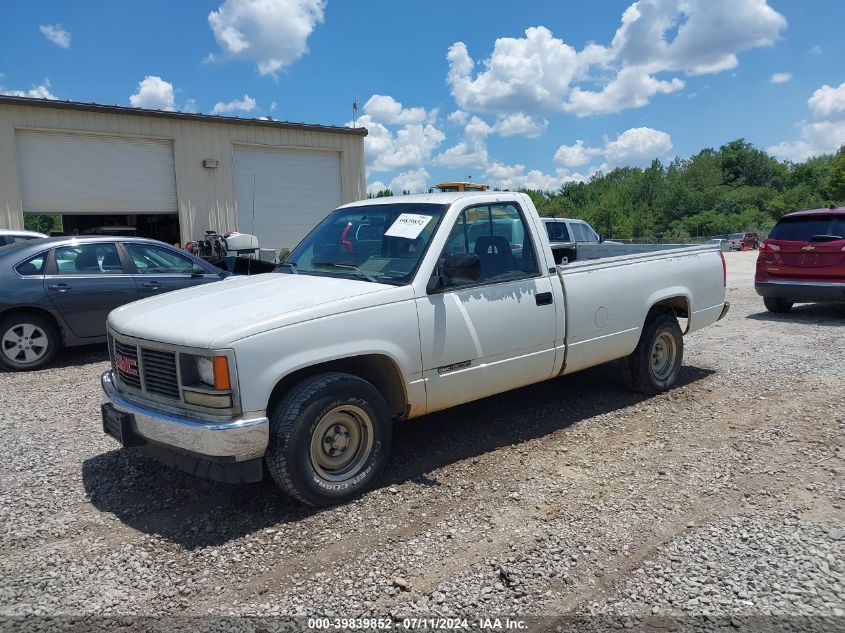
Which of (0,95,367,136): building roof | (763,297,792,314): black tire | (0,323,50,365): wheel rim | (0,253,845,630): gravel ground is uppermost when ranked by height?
(0,95,367,136): building roof

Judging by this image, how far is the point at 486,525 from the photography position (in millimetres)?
→ 4031

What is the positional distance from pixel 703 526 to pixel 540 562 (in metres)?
1.08

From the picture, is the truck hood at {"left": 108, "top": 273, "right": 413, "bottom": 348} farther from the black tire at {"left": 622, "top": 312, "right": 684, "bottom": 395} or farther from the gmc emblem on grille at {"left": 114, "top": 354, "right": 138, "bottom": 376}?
the black tire at {"left": 622, "top": 312, "right": 684, "bottom": 395}

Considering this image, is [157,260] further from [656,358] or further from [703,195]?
[703,195]

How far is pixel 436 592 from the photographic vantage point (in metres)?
3.35

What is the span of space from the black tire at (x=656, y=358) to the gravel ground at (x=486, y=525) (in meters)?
0.35

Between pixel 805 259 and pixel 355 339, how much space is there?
9.55m

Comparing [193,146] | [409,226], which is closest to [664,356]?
[409,226]

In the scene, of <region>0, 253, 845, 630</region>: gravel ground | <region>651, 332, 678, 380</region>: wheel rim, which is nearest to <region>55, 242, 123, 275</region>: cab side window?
<region>0, 253, 845, 630</region>: gravel ground

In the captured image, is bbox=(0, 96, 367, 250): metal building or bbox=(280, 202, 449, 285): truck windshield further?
bbox=(0, 96, 367, 250): metal building

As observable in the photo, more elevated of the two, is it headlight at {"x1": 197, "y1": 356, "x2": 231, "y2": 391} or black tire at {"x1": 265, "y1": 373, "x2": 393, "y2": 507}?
headlight at {"x1": 197, "y1": 356, "x2": 231, "y2": 391}

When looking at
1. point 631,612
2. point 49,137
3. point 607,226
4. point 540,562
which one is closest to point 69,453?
point 540,562

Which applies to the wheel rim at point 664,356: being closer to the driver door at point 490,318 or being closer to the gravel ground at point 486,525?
the gravel ground at point 486,525

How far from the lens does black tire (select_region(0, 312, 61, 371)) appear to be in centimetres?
801
